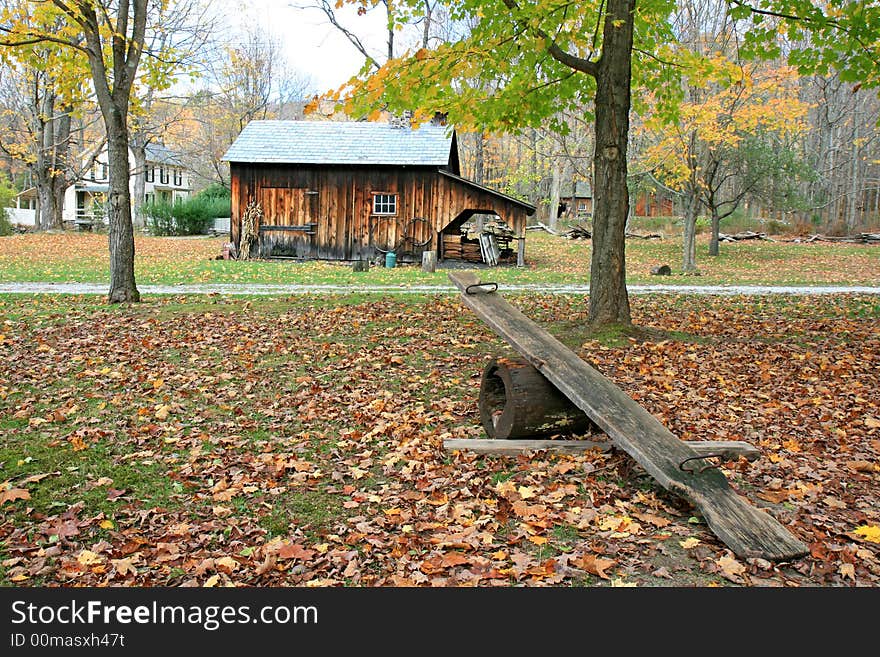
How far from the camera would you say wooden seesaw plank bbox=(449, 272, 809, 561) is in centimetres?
417

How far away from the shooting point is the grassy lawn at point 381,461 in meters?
4.18

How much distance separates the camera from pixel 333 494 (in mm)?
5352

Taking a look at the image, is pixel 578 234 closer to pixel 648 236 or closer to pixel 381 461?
pixel 648 236

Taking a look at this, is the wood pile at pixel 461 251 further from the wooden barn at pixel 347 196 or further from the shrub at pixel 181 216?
the shrub at pixel 181 216

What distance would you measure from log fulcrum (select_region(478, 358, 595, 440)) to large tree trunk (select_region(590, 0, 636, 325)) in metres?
3.90

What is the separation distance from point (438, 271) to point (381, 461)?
18786 millimetres

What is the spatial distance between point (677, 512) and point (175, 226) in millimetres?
43225

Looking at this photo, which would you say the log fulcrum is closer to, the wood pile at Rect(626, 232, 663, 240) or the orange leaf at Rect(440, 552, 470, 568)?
the orange leaf at Rect(440, 552, 470, 568)

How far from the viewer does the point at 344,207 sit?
2808cm

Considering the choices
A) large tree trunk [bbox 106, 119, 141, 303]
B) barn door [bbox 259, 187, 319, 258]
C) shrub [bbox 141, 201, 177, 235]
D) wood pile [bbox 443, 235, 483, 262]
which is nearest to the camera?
large tree trunk [bbox 106, 119, 141, 303]

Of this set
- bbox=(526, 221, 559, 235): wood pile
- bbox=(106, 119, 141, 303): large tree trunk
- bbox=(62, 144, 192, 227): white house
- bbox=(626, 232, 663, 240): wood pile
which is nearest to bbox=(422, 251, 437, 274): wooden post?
bbox=(106, 119, 141, 303): large tree trunk

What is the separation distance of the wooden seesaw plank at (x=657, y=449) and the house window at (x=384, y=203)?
21496mm

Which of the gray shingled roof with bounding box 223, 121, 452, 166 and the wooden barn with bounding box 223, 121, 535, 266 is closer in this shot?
the gray shingled roof with bounding box 223, 121, 452, 166

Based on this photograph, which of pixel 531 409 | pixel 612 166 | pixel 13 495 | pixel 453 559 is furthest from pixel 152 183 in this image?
pixel 453 559
